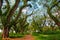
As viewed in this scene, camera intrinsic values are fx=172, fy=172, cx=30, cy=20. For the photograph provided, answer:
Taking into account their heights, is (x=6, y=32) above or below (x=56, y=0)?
below

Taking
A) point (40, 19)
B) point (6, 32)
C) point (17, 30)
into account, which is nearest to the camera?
point (6, 32)

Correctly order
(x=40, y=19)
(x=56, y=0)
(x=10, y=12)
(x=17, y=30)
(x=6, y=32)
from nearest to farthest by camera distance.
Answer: (x=56, y=0) < (x=10, y=12) < (x=6, y=32) < (x=17, y=30) < (x=40, y=19)

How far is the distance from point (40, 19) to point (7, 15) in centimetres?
3623

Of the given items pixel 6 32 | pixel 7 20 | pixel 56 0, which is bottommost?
pixel 6 32

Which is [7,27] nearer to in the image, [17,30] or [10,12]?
[10,12]

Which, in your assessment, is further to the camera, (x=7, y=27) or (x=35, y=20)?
(x=35, y=20)

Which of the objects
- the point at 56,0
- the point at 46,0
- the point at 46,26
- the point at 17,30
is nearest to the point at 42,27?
the point at 46,26

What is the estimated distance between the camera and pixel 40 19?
58.5m

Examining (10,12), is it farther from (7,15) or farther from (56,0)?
(56,0)

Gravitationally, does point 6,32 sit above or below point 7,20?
below

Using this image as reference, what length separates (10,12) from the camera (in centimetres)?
2247

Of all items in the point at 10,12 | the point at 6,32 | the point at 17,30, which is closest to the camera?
the point at 10,12

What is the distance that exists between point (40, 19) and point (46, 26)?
3.39 metres

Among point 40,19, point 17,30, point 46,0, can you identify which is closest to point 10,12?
point 46,0
